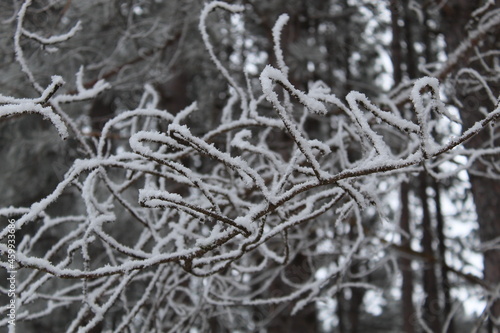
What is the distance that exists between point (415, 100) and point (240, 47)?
5.56 metres

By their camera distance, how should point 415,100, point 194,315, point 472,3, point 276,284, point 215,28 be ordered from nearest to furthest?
point 415,100 → point 194,315 → point 472,3 → point 215,28 → point 276,284

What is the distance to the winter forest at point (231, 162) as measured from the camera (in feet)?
3.66

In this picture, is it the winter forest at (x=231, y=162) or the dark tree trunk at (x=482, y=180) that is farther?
the dark tree trunk at (x=482, y=180)

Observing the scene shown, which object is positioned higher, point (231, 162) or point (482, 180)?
point (482, 180)

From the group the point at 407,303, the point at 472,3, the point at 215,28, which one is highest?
the point at 215,28

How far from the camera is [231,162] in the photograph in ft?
3.28

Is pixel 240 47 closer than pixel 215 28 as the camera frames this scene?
No

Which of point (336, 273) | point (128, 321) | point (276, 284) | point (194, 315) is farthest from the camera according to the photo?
point (276, 284)

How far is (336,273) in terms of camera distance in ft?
5.73

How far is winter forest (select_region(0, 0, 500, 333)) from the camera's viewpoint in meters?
1.11

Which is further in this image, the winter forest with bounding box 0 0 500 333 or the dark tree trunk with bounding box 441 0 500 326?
the dark tree trunk with bounding box 441 0 500 326

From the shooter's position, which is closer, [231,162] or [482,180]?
[231,162]

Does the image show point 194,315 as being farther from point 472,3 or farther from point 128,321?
point 472,3

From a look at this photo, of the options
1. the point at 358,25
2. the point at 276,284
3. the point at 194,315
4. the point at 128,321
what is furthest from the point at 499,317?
the point at 358,25
